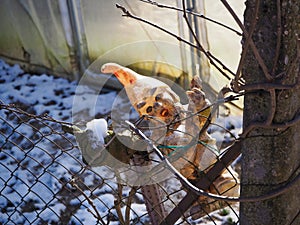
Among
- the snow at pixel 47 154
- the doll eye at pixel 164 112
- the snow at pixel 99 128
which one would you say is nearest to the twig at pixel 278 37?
the snow at pixel 99 128

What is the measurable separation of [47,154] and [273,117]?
1.97 m

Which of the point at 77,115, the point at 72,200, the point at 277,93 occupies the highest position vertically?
the point at 77,115

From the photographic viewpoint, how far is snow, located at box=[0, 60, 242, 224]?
3107mm

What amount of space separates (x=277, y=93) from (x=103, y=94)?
3733mm

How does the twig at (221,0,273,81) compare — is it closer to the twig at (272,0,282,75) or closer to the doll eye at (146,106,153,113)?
the twig at (272,0,282,75)

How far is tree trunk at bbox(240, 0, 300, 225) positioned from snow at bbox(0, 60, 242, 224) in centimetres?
178

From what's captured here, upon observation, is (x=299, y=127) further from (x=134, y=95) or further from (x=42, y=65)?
(x=42, y=65)

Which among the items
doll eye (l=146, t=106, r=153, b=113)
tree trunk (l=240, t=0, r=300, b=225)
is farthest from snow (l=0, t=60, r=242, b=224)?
tree trunk (l=240, t=0, r=300, b=225)

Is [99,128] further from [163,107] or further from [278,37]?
[278,37]

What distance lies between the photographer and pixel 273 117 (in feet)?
3.57

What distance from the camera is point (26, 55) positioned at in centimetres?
524

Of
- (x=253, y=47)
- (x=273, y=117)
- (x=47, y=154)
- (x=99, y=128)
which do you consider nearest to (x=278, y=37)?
(x=253, y=47)

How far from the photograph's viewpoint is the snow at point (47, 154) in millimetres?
3107

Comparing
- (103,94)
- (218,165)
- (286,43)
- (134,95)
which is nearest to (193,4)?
(103,94)
